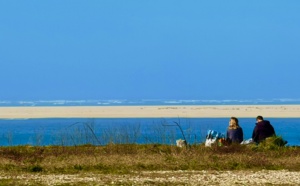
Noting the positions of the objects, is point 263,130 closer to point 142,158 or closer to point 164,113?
point 142,158

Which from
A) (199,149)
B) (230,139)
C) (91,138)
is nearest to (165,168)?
(199,149)

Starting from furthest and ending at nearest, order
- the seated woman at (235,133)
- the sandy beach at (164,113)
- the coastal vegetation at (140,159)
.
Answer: the sandy beach at (164,113) → the seated woman at (235,133) → the coastal vegetation at (140,159)

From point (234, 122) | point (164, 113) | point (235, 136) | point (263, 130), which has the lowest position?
point (164, 113)

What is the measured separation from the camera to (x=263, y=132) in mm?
23375

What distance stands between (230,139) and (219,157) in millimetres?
2699

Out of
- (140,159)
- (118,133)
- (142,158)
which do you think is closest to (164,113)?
(118,133)

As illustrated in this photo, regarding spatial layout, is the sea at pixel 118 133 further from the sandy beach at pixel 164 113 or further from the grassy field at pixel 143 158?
the sandy beach at pixel 164 113

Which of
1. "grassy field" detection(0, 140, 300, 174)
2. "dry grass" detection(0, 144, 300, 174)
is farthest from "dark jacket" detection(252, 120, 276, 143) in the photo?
"dry grass" detection(0, 144, 300, 174)

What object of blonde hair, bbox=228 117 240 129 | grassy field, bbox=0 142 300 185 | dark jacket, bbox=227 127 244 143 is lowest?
grassy field, bbox=0 142 300 185

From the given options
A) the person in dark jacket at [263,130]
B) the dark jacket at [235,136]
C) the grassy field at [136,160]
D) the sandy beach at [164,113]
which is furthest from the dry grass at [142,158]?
the sandy beach at [164,113]

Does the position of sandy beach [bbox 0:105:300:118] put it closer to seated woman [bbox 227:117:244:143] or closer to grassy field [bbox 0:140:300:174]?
seated woman [bbox 227:117:244:143]

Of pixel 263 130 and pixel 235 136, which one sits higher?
pixel 263 130

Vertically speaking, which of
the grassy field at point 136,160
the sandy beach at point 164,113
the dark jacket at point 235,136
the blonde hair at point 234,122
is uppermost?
the blonde hair at point 234,122

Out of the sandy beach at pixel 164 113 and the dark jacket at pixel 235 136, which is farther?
the sandy beach at pixel 164 113
